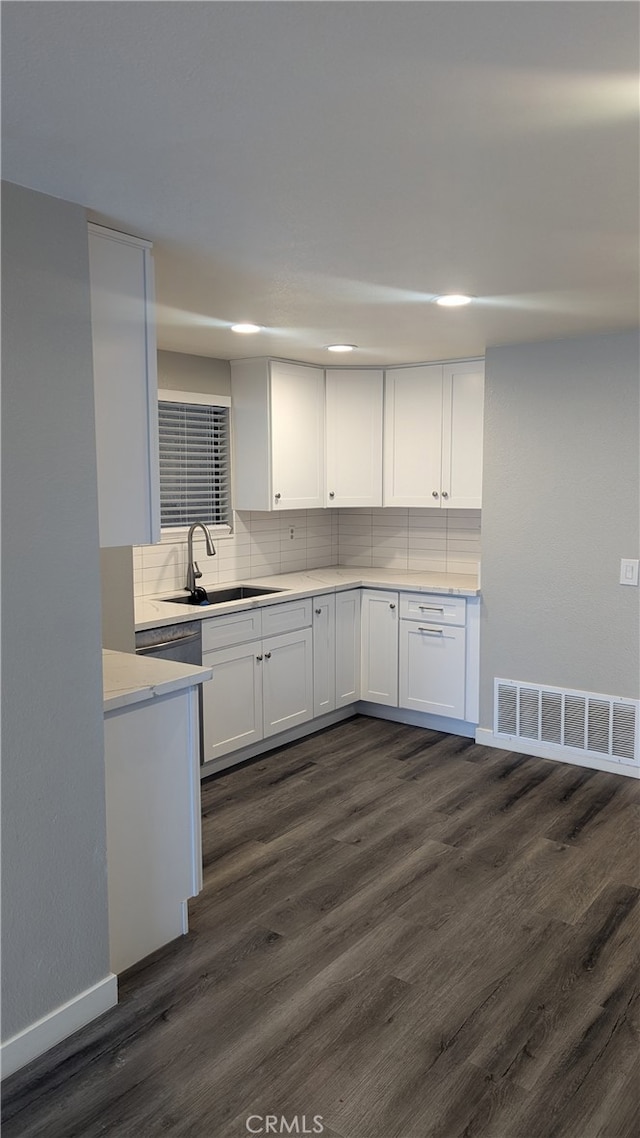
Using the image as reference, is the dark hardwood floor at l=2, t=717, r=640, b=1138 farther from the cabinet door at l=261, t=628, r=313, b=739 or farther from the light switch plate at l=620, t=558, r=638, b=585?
the light switch plate at l=620, t=558, r=638, b=585

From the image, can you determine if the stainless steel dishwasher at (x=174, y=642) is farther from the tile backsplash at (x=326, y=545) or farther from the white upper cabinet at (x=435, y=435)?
the white upper cabinet at (x=435, y=435)

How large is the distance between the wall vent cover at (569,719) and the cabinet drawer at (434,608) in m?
0.44

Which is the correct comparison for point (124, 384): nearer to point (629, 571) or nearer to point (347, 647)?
point (629, 571)

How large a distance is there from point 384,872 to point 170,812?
1013 mm

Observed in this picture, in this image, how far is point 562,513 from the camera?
13.6ft

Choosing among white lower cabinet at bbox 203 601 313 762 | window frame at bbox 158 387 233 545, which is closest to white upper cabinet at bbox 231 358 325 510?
window frame at bbox 158 387 233 545

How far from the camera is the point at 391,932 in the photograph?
2.74 meters

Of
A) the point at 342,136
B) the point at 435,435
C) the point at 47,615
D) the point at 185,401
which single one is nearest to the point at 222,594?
the point at 185,401

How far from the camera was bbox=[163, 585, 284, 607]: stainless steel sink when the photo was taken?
4.41 metres

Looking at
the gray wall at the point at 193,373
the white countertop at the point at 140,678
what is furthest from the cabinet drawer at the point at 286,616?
the white countertop at the point at 140,678

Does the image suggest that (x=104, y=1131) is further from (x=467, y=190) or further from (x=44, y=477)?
(x=467, y=190)

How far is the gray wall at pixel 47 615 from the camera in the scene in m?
1.97

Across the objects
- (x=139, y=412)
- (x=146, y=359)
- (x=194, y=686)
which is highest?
(x=146, y=359)

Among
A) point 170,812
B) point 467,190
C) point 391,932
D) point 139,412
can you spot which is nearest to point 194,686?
point 170,812
